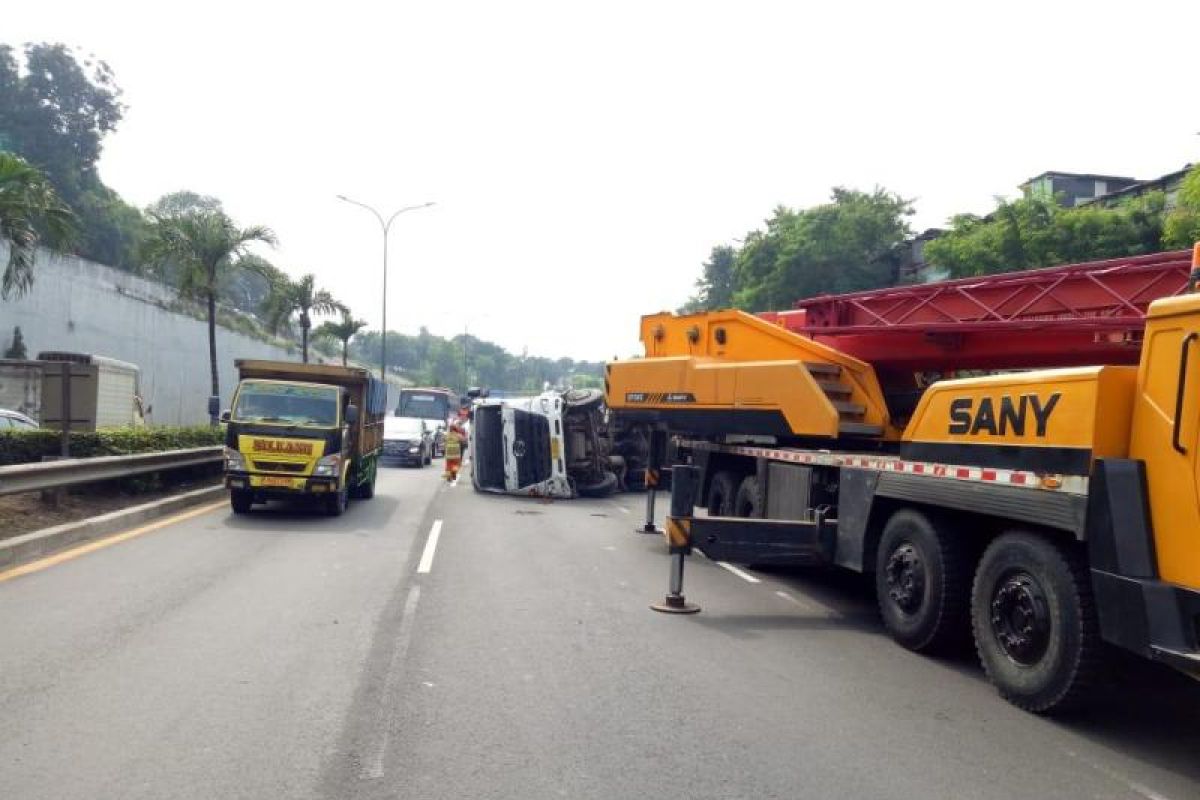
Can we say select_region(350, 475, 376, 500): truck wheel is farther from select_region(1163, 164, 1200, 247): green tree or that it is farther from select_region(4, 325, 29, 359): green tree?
select_region(1163, 164, 1200, 247): green tree

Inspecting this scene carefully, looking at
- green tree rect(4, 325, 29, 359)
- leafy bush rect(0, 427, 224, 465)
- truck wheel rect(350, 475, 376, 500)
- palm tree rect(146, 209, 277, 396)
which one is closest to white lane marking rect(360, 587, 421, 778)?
leafy bush rect(0, 427, 224, 465)

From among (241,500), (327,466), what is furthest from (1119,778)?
(241,500)

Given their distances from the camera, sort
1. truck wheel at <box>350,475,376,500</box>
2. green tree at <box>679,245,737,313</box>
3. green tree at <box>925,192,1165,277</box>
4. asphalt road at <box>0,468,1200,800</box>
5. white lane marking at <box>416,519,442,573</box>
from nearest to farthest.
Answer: asphalt road at <box>0,468,1200,800</box>
white lane marking at <box>416,519,442,573</box>
truck wheel at <box>350,475,376,500</box>
green tree at <box>925,192,1165,277</box>
green tree at <box>679,245,737,313</box>

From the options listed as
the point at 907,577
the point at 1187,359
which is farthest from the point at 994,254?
the point at 1187,359

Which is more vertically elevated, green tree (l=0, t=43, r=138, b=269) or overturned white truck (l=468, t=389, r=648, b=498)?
green tree (l=0, t=43, r=138, b=269)

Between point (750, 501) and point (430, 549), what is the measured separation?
12.9 ft

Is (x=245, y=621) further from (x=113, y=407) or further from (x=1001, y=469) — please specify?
(x=113, y=407)

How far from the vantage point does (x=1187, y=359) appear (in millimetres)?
5457

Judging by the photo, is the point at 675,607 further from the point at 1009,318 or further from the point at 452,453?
the point at 452,453

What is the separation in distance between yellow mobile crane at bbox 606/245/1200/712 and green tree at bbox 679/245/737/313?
145 feet

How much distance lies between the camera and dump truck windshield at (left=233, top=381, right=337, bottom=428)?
1535cm

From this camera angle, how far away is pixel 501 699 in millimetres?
6164

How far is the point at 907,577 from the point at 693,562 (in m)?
4.96

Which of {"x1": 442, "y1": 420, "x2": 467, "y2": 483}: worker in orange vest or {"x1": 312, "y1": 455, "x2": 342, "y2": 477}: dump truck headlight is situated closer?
{"x1": 312, "y1": 455, "x2": 342, "y2": 477}: dump truck headlight
